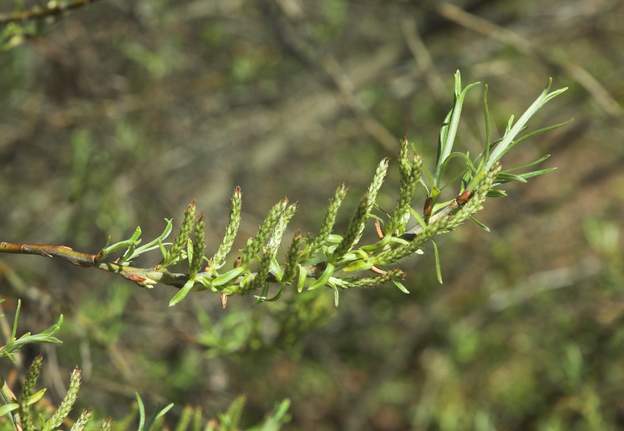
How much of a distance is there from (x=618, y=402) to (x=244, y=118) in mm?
2184

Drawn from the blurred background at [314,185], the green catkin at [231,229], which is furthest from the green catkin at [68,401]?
the blurred background at [314,185]

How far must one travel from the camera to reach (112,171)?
9.38 ft

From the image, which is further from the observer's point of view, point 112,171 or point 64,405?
point 112,171

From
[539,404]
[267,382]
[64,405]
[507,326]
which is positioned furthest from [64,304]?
[507,326]

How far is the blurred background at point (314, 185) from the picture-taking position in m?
2.67

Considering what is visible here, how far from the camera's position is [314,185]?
4559 millimetres

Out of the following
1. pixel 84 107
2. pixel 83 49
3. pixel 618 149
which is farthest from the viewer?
pixel 618 149

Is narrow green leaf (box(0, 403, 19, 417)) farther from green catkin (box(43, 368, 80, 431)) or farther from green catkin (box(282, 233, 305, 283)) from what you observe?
green catkin (box(282, 233, 305, 283))

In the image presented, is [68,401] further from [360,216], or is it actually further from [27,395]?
[360,216]

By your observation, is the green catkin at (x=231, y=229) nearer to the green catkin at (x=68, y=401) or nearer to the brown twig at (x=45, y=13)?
the green catkin at (x=68, y=401)

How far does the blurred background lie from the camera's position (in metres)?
2.67

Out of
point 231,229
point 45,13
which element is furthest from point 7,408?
point 45,13

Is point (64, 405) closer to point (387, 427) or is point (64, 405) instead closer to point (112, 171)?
point (112, 171)

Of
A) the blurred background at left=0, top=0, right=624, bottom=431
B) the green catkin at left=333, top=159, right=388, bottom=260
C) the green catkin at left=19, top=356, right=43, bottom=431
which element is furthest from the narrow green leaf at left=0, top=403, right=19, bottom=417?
the blurred background at left=0, top=0, right=624, bottom=431
